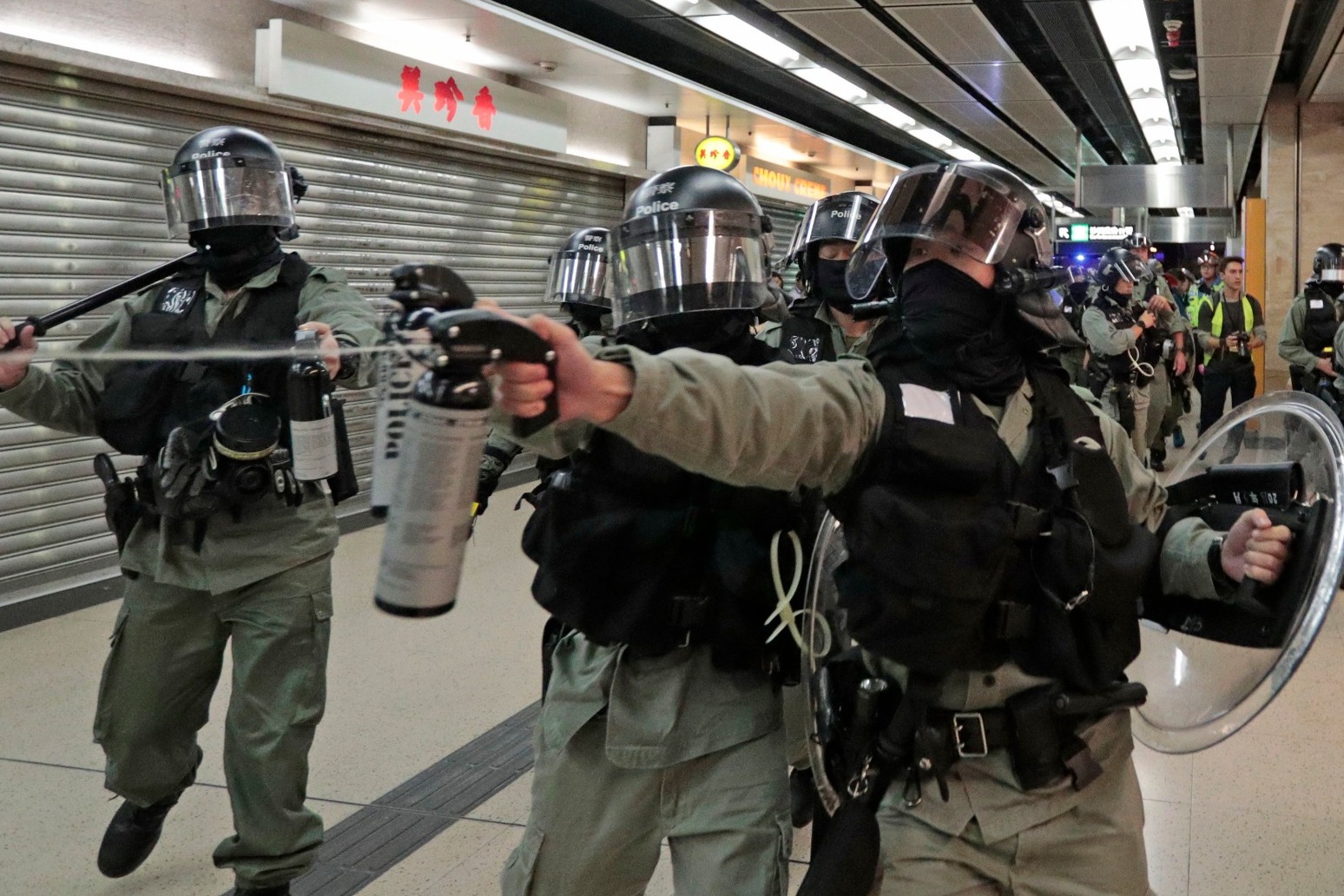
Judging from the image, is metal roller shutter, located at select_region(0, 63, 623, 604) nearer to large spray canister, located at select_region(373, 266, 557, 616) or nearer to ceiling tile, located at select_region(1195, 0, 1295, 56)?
large spray canister, located at select_region(373, 266, 557, 616)

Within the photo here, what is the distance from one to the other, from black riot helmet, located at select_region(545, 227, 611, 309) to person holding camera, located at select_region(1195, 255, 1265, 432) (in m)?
7.33

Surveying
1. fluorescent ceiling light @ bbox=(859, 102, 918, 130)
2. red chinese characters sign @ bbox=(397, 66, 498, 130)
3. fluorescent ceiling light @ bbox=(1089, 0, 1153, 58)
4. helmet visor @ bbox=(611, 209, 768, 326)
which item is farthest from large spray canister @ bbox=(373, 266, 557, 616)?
fluorescent ceiling light @ bbox=(859, 102, 918, 130)

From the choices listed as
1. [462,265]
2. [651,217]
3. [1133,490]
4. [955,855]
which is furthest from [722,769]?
[462,265]

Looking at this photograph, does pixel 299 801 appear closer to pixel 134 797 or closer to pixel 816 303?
pixel 134 797

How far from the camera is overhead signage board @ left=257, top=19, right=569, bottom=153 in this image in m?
7.00

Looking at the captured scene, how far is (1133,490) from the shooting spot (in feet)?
6.67

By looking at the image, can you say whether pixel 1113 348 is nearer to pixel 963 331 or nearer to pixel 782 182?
pixel 963 331

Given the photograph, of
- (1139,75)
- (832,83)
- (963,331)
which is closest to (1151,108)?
(1139,75)

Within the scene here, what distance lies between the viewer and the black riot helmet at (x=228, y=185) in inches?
117

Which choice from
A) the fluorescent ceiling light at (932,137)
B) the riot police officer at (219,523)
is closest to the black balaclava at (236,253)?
the riot police officer at (219,523)

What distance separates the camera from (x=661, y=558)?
6.91 feet

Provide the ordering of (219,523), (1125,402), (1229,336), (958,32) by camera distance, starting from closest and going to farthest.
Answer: (219,523) < (1125,402) < (958,32) < (1229,336)

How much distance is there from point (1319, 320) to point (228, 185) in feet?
21.5

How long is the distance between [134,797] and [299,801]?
43cm
